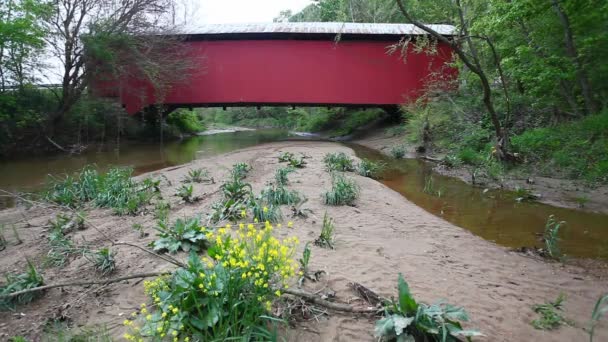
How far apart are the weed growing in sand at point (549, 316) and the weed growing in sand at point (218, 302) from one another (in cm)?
216

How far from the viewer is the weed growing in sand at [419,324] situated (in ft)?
7.97

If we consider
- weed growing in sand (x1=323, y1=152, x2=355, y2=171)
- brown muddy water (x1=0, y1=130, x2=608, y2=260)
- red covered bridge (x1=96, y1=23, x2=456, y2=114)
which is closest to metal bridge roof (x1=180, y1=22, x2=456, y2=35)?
red covered bridge (x1=96, y1=23, x2=456, y2=114)

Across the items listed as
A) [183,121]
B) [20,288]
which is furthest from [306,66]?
[20,288]

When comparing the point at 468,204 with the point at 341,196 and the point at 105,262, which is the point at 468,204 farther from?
the point at 105,262

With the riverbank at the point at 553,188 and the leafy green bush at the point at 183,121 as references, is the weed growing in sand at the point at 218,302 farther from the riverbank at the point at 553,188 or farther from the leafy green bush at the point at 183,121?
the leafy green bush at the point at 183,121

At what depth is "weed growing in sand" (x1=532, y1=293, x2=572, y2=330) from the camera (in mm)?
3031

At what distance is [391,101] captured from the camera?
19.9 meters

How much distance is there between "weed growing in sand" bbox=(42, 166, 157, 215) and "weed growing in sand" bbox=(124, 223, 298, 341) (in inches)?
147

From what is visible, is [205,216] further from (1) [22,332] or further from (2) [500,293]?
(2) [500,293]

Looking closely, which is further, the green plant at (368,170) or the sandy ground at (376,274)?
the green plant at (368,170)

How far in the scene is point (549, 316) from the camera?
10.2ft

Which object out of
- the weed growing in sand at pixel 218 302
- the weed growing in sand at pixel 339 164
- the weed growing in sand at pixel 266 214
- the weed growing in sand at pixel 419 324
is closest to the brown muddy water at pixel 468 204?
the weed growing in sand at pixel 339 164

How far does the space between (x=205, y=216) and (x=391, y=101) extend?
16.5m

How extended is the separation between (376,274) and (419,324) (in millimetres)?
1226
